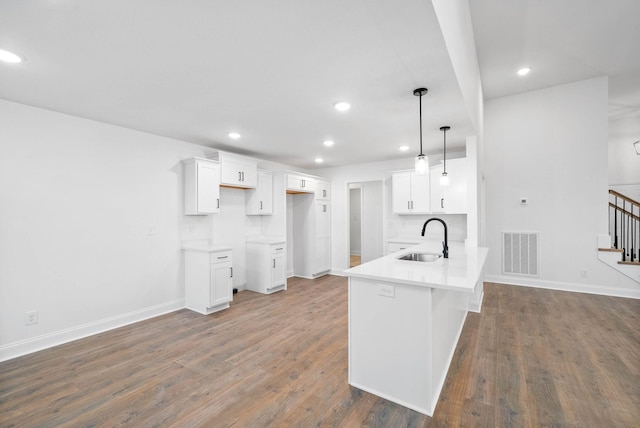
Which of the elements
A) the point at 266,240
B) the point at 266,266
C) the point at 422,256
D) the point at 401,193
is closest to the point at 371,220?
the point at 401,193

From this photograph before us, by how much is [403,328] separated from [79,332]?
3.58 meters

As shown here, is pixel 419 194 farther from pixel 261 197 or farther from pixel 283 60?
pixel 283 60

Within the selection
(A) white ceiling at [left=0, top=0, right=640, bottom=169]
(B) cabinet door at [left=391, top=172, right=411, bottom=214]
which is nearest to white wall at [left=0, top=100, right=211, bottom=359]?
(A) white ceiling at [left=0, top=0, right=640, bottom=169]

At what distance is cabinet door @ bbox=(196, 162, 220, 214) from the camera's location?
3975 mm

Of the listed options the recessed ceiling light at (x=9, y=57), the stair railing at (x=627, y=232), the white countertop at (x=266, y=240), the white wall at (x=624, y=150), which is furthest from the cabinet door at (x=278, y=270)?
the white wall at (x=624, y=150)

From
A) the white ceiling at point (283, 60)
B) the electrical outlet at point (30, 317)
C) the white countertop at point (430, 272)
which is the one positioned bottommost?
the electrical outlet at point (30, 317)

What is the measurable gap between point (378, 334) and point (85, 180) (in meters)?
Result: 3.64

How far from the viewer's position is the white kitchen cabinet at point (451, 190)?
456 centimetres

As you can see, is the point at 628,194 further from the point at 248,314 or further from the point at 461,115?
the point at 248,314

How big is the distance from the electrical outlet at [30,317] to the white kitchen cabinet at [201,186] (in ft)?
6.34

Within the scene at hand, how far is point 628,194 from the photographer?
5734mm

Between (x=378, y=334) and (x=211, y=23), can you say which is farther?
(x=378, y=334)

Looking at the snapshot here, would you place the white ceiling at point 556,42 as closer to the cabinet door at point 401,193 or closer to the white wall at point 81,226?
the cabinet door at point 401,193

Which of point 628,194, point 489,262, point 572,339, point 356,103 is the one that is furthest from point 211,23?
point 628,194
